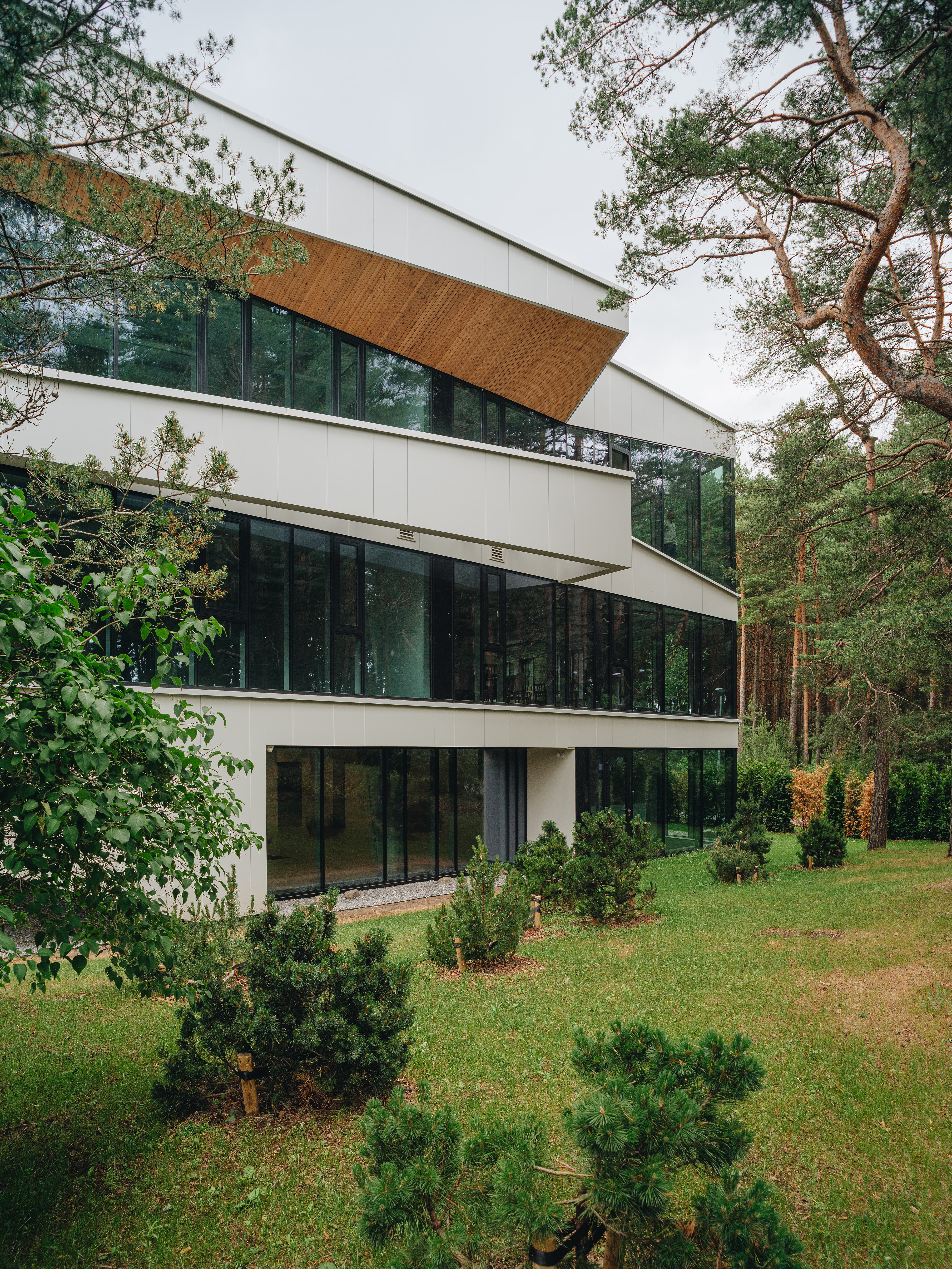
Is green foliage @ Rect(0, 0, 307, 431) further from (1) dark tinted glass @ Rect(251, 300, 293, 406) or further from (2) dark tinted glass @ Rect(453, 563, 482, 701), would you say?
(2) dark tinted glass @ Rect(453, 563, 482, 701)

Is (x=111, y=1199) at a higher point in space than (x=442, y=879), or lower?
higher

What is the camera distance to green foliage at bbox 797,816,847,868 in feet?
56.5

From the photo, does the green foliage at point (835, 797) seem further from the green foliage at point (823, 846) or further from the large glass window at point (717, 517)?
the green foliage at point (823, 846)

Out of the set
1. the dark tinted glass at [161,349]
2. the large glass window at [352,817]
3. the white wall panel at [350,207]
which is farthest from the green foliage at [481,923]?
the white wall panel at [350,207]

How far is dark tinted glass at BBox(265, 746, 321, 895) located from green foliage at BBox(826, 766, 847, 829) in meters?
18.6

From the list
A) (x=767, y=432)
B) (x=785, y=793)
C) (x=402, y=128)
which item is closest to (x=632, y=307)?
(x=767, y=432)

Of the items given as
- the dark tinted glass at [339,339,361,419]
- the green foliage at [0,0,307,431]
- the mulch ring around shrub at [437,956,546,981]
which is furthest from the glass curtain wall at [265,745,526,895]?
the green foliage at [0,0,307,431]

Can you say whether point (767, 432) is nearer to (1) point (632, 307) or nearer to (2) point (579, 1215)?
(1) point (632, 307)

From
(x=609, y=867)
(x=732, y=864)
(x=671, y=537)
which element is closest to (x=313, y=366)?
(x=609, y=867)

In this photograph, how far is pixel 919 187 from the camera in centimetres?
797

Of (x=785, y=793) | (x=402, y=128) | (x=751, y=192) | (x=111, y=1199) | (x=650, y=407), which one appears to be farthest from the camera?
(x=785, y=793)

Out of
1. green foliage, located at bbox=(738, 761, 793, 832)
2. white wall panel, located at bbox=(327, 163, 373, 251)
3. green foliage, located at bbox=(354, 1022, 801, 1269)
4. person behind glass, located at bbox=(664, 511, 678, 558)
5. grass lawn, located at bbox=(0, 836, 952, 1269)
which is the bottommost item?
green foliage, located at bbox=(738, 761, 793, 832)

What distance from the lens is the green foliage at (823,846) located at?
56.5 feet

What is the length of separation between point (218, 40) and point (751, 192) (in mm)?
7041
